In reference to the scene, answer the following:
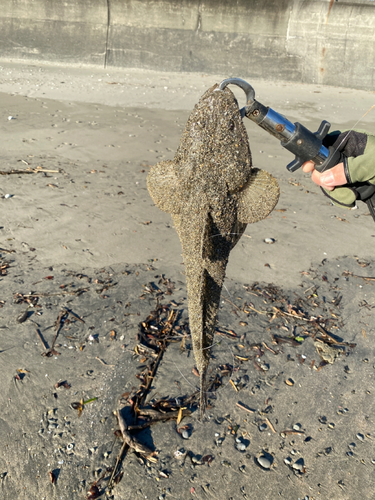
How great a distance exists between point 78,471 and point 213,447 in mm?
1215

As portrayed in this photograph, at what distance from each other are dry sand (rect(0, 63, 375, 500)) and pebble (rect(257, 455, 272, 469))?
4cm

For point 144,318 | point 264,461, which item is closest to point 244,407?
point 264,461

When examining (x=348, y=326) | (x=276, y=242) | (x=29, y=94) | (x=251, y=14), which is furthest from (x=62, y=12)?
(x=348, y=326)

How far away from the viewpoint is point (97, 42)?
45.4ft

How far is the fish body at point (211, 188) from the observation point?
2.36 metres

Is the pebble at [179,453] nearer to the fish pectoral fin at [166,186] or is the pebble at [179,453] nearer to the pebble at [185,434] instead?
the pebble at [185,434]

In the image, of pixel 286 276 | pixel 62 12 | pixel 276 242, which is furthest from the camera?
pixel 62 12

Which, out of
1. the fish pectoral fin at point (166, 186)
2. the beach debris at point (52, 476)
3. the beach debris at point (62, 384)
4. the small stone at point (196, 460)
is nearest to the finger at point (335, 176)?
the fish pectoral fin at point (166, 186)

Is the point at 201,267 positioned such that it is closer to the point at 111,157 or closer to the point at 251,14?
the point at 111,157

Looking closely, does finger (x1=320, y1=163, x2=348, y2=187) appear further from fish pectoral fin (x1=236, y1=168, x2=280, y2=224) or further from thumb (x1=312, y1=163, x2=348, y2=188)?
fish pectoral fin (x1=236, y1=168, x2=280, y2=224)

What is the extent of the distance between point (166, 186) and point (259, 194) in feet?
1.97

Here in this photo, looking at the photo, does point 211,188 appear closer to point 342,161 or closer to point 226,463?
point 342,161

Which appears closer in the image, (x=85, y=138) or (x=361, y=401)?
(x=361, y=401)

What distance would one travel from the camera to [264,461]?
3.65 m
